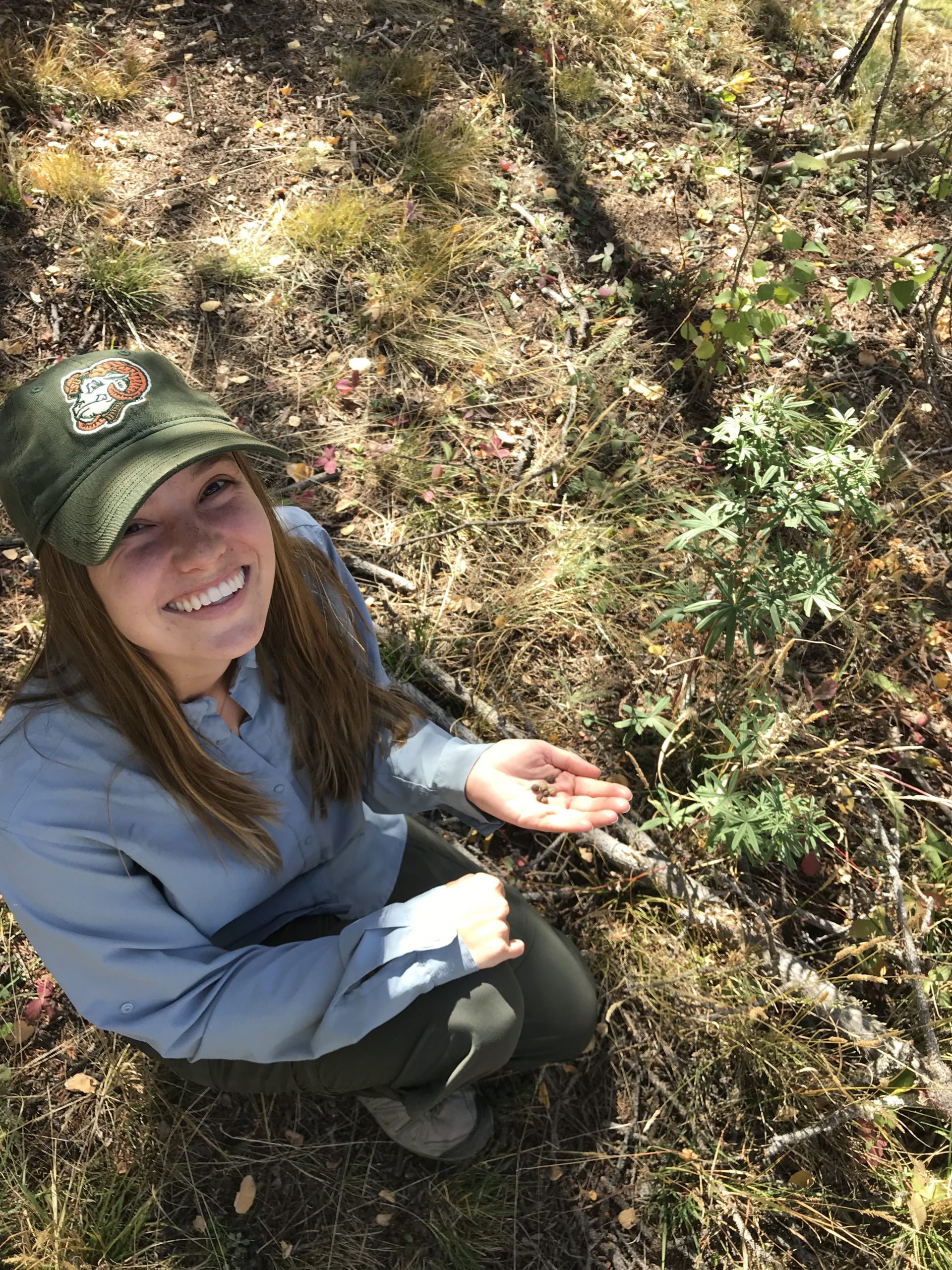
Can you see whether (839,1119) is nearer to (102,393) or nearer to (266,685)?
(266,685)

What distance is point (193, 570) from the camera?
1.43 meters

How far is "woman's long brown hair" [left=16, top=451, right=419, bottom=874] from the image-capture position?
4.97 ft

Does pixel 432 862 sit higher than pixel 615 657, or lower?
lower

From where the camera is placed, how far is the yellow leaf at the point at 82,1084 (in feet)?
7.52

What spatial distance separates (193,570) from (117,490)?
19 centimetres

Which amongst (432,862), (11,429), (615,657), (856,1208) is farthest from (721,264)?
(856,1208)

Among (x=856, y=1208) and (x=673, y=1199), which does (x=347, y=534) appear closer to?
(x=673, y=1199)

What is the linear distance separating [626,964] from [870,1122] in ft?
2.31

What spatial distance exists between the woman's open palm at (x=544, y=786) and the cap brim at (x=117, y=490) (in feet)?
3.38

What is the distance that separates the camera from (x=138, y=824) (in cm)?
161

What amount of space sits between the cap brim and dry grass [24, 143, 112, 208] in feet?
9.59

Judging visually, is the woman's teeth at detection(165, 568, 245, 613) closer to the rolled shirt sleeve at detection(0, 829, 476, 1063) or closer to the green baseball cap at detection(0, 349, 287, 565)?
the green baseball cap at detection(0, 349, 287, 565)

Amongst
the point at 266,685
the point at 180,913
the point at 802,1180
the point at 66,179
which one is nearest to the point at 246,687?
the point at 266,685

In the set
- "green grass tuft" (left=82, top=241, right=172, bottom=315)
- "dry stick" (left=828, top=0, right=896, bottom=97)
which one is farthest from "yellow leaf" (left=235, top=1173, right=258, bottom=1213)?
"dry stick" (left=828, top=0, right=896, bottom=97)
